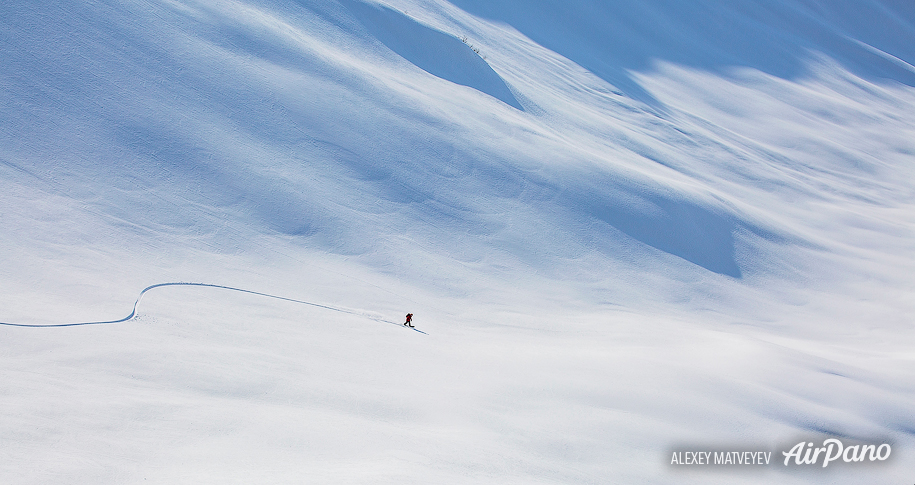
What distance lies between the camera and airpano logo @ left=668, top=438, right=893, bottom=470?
21.6 feet

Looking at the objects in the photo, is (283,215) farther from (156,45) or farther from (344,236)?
(156,45)

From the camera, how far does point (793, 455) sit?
6875 mm

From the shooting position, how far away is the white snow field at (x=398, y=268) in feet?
19.8

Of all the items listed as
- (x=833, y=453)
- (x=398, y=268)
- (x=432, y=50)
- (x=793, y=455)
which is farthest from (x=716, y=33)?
(x=793, y=455)

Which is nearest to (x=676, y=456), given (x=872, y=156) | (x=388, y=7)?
(x=388, y=7)

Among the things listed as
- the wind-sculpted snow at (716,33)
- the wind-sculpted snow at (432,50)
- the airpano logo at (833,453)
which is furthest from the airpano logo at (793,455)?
the wind-sculpted snow at (716,33)

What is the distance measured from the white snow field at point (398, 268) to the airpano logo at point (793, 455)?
6cm

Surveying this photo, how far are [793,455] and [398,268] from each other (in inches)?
227

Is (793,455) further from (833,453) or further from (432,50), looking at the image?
(432,50)

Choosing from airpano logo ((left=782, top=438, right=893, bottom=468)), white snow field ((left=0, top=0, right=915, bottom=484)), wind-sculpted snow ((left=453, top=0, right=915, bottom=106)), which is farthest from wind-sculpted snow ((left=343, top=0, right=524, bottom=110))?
airpano logo ((left=782, top=438, right=893, bottom=468))

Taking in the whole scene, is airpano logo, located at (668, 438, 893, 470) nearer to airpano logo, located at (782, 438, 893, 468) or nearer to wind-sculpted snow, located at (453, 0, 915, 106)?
airpano logo, located at (782, 438, 893, 468)

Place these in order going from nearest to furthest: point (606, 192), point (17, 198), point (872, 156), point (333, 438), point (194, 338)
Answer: point (333, 438), point (194, 338), point (17, 198), point (606, 192), point (872, 156)

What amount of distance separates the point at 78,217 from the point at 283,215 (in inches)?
109

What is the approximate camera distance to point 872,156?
827 inches
